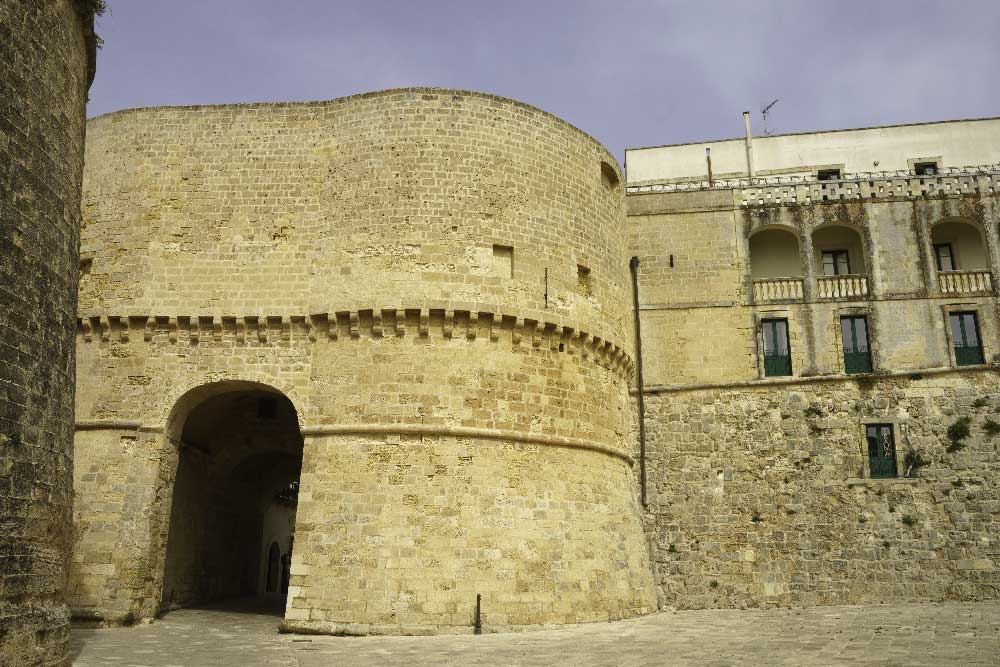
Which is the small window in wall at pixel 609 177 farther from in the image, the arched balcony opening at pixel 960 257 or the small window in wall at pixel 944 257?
the small window in wall at pixel 944 257

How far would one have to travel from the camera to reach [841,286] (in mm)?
20641

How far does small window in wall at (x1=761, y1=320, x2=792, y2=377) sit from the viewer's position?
66.1 feet

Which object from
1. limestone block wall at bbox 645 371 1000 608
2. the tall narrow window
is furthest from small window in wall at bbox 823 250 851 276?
limestone block wall at bbox 645 371 1000 608

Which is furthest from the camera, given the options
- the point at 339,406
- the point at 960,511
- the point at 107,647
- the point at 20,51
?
the point at 960,511

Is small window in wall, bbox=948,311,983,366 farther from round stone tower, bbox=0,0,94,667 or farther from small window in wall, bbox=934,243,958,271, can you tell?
round stone tower, bbox=0,0,94,667

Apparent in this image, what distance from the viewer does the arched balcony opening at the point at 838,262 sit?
811 inches

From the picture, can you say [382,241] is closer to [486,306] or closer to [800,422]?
[486,306]

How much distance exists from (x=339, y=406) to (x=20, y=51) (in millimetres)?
8153

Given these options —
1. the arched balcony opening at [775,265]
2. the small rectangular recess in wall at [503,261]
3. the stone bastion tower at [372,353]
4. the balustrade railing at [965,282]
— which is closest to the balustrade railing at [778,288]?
the arched balcony opening at [775,265]

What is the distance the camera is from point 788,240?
71.6ft

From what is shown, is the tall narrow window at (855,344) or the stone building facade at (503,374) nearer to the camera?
the stone building facade at (503,374)

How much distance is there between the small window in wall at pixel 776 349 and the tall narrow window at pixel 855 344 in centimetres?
131

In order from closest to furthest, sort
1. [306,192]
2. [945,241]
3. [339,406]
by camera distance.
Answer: [339,406] < [306,192] < [945,241]

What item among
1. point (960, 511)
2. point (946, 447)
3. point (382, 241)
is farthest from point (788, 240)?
point (382, 241)
